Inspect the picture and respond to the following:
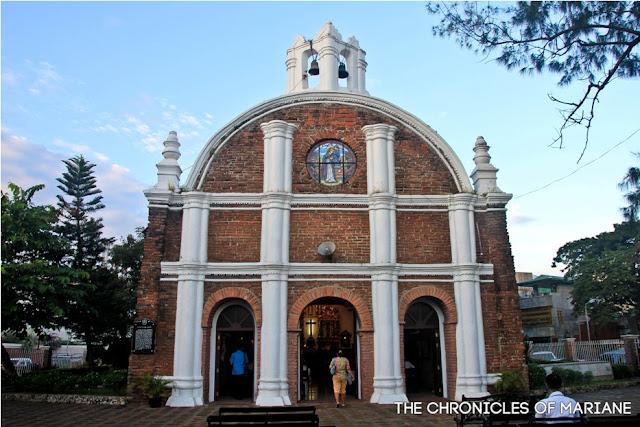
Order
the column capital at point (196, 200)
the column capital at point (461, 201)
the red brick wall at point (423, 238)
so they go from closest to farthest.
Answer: the column capital at point (196, 200) < the red brick wall at point (423, 238) < the column capital at point (461, 201)

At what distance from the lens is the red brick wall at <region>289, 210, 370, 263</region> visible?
14.5 metres

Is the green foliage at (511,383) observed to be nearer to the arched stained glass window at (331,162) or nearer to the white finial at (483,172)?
the white finial at (483,172)

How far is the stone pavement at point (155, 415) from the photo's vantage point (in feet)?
35.1

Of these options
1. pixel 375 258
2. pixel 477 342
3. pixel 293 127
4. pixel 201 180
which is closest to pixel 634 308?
pixel 477 342

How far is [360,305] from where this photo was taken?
1416cm

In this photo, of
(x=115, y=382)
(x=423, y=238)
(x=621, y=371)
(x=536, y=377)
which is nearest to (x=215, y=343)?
(x=115, y=382)

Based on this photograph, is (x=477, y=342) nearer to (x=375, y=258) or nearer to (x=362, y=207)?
(x=375, y=258)

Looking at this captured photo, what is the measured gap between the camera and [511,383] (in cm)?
1353

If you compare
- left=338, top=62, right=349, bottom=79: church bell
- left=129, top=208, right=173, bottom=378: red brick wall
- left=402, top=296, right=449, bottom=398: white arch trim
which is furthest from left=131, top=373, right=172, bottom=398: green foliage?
left=338, top=62, right=349, bottom=79: church bell

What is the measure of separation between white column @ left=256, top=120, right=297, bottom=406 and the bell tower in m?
2.40

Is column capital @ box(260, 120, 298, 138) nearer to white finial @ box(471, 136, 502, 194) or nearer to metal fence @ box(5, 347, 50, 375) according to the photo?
white finial @ box(471, 136, 502, 194)

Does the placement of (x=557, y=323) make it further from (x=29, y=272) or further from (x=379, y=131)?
(x=29, y=272)

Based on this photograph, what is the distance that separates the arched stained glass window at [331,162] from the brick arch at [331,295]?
3.09 meters

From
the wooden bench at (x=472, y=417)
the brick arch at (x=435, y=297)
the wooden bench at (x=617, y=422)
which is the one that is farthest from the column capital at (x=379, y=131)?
the wooden bench at (x=617, y=422)
